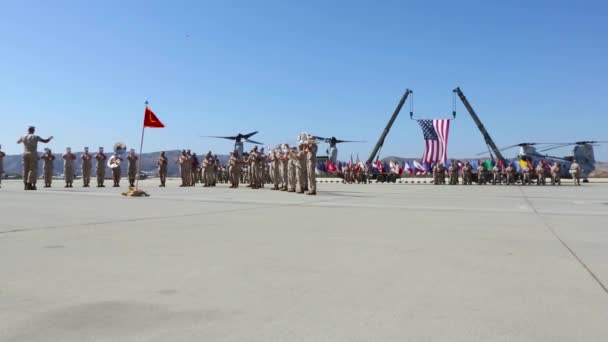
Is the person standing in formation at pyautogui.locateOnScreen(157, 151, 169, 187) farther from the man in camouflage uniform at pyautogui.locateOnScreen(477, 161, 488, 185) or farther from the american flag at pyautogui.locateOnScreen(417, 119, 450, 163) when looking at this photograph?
the american flag at pyautogui.locateOnScreen(417, 119, 450, 163)

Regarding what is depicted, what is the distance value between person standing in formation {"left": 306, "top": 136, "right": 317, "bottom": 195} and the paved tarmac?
32.6 feet

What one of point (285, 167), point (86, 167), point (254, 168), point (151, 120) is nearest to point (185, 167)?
point (86, 167)

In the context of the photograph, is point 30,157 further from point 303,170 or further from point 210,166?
point 303,170

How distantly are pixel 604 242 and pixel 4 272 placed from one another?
251 inches

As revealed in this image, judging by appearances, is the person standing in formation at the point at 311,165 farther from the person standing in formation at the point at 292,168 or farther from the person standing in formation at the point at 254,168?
the person standing in formation at the point at 254,168

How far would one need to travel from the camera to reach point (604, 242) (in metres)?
5.92

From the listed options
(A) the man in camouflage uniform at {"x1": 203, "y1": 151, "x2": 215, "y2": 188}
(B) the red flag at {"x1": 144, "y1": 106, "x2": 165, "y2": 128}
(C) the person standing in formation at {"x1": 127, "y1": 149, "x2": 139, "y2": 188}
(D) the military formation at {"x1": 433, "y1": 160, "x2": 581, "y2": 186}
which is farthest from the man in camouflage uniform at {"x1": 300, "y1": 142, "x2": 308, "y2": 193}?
(D) the military formation at {"x1": 433, "y1": 160, "x2": 581, "y2": 186}

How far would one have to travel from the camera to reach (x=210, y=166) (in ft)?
88.1

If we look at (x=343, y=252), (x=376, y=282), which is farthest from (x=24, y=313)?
(x=343, y=252)

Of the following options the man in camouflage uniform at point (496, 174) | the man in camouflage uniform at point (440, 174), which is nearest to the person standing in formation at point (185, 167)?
the man in camouflage uniform at point (440, 174)

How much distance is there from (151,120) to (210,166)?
10539 mm

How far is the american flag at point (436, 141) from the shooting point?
48.4 m

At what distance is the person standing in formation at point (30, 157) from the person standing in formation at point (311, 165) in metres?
10.0

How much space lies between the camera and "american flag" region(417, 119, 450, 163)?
159ft
